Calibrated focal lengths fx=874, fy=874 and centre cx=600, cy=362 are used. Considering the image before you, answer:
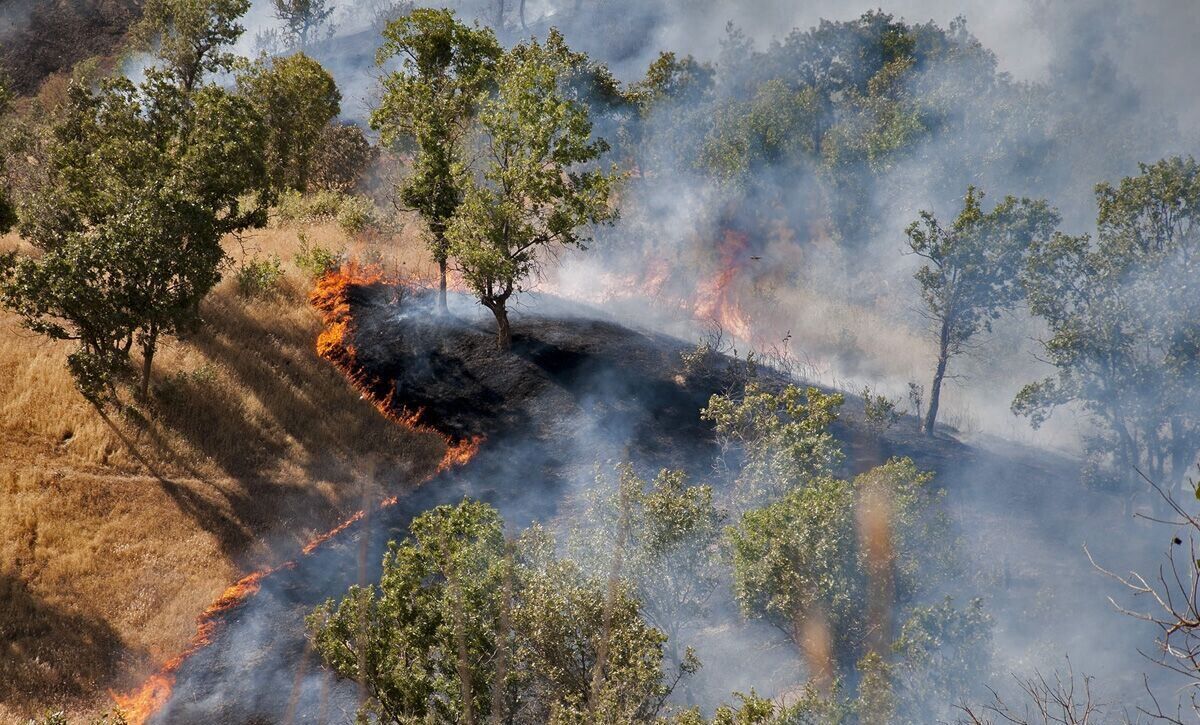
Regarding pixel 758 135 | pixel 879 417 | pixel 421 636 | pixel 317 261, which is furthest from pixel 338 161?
pixel 421 636

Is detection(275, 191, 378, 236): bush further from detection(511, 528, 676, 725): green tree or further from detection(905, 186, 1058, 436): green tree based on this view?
detection(511, 528, 676, 725): green tree

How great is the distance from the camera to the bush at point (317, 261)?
91.4ft

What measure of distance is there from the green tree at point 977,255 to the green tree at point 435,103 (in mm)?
12546

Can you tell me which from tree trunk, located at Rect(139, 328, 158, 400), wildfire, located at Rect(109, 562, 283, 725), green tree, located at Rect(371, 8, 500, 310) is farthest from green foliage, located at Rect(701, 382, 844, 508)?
tree trunk, located at Rect(139, 328, 158, 400)

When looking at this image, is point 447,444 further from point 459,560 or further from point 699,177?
point 699,177

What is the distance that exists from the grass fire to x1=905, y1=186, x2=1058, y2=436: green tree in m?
0.12

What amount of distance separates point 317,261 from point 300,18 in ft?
171

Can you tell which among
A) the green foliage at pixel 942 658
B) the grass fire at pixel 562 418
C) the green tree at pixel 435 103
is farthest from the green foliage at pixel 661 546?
the green tree at pixel 435 103

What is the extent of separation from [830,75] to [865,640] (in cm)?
4201

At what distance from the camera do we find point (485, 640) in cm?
1066

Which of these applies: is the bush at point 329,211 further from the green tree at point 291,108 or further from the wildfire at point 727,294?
the wildfire at point 727,294

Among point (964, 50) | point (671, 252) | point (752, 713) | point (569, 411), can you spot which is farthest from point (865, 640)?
point (964, 50)

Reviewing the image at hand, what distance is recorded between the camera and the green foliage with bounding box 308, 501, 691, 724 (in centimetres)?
1008

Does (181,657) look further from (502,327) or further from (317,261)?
(317,261)
